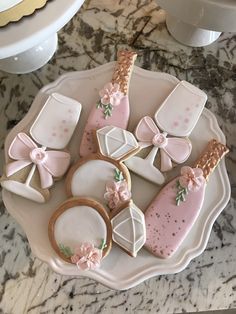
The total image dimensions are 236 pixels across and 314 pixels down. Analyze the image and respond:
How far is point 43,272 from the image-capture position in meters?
0.70

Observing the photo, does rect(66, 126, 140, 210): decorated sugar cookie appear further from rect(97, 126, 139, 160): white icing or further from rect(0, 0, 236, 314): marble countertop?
rect(0, 0, 236, 314): marble countertop

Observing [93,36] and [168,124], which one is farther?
[93,36]

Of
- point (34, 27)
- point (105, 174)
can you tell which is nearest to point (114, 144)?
point (105, 174)

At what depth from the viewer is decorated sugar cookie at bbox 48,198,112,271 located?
24.7 inches

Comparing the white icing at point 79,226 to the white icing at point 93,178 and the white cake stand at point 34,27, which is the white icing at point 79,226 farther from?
the white cake stand at point 34,27

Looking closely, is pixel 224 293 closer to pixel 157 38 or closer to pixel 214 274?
pixel 214 274

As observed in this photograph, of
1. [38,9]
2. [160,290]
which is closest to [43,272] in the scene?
[160,290]

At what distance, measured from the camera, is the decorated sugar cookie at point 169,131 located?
661 millimetres

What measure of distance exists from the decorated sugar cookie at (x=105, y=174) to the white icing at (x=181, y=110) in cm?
6

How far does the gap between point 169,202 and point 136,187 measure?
5 cm

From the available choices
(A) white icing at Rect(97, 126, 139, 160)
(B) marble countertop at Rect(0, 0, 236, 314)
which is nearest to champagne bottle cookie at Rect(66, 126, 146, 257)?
(A) white icing at Rect(97, 126, 139, 160)

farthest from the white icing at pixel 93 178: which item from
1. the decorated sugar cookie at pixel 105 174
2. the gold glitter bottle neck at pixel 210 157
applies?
the gold glitter bottle neck at pixel 210 157

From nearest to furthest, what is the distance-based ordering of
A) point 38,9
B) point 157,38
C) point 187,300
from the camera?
point 38,9 → point 187,300 → point 157,38

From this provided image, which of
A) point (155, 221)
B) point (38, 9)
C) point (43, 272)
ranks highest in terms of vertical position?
point (38, 9)
